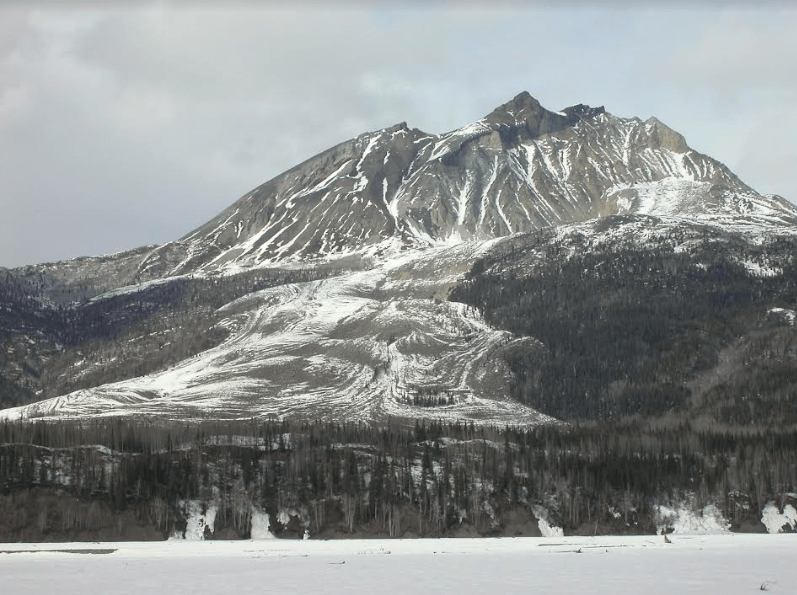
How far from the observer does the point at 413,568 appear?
80.1 metres

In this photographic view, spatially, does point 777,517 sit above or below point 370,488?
below

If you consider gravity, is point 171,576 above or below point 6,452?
below

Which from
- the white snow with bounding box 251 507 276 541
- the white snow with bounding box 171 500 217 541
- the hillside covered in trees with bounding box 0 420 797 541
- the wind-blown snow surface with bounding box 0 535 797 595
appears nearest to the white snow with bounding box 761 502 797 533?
the hillside covered in trees with bounding box 0 420 797 541

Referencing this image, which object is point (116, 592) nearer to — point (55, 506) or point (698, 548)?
point (698, 548)

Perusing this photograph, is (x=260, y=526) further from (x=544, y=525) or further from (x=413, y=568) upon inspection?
(x=413, y=568)

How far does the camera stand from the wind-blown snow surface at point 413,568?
65.9 meters

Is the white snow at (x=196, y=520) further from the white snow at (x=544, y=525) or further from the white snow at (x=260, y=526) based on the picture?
the white snow at (x=544, y=525)

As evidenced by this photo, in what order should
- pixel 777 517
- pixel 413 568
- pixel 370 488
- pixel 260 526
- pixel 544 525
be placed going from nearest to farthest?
pixel 413 568, pixel 260 526, pixel 544 525, pixel 777 517, pixel 370 488

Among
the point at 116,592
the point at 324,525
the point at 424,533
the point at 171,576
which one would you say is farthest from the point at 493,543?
the point at 116,592

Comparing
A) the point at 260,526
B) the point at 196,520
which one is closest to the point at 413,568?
the point at 260,526

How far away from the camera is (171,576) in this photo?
250 feet

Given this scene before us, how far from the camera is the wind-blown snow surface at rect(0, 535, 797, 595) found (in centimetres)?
6588

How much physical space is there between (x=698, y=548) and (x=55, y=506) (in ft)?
285

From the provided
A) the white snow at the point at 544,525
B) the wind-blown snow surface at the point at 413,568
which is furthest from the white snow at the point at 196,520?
the white snow at the point at 544,525
